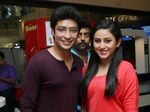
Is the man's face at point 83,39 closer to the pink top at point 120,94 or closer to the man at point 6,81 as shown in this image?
the pink top at point 120,94

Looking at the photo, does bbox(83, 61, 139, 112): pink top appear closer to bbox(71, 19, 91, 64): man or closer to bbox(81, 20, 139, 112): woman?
bbox(81, 20, 139, 112): woman

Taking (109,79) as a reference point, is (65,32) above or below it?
above

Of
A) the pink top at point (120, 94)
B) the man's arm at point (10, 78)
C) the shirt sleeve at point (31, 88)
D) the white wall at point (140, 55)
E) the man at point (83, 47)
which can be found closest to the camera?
the shirt sleeve at point (31, 88)

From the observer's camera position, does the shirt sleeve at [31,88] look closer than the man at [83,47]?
Yes

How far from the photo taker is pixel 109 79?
1204 mm

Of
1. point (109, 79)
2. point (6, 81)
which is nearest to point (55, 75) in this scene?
point (109, 79)

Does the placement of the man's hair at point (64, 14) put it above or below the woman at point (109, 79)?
above

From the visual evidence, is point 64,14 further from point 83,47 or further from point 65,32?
point 83,47

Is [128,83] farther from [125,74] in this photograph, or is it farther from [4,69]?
[4,69]

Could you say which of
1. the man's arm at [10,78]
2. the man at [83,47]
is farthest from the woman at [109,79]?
the man's arm at [10,78]

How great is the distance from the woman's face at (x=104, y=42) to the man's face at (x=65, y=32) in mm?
207

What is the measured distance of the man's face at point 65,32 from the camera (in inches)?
42.9

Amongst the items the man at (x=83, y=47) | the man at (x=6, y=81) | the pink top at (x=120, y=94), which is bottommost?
the man at (x=6, y=81)

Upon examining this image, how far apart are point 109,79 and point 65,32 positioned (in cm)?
42
